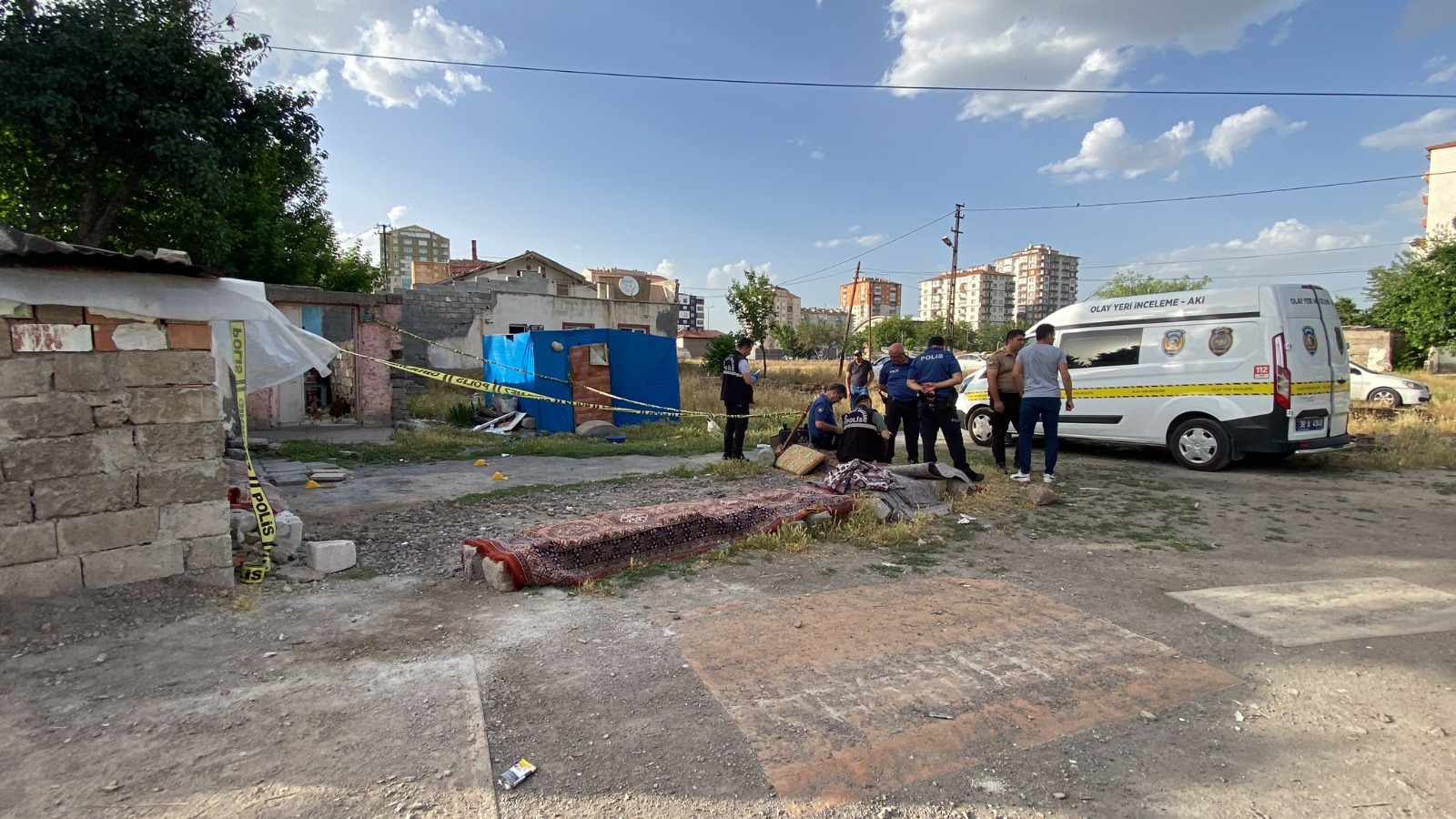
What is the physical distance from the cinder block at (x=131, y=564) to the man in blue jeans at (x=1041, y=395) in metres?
6.93


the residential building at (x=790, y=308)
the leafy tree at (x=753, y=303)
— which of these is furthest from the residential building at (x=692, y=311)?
the leafy tree at (x=753, y=303)

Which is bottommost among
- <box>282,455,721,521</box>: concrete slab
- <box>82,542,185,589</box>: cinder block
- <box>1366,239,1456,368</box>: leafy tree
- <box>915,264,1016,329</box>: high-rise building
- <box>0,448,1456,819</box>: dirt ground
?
→ <box>0,448,1456,819</box>: dirt ground

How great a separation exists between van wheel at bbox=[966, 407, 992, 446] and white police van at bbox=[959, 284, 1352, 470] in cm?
135

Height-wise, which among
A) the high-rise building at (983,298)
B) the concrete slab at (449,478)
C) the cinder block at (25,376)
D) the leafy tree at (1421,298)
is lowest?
the concrete slab at (449,478)

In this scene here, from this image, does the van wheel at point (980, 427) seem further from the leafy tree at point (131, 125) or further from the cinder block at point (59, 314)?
the leafy tree at point (131, 125)

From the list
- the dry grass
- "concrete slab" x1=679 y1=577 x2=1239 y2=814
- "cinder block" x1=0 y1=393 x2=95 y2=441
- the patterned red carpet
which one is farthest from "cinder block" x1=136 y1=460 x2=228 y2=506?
the dry grass

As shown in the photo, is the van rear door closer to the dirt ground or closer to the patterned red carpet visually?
the dirt ground

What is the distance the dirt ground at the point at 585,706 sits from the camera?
223 centimetres

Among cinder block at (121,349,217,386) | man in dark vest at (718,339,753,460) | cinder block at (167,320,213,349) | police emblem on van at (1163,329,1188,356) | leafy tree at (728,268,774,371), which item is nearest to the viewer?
cinder block at (121,349,217,386)

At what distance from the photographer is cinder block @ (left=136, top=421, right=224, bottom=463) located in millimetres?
3842

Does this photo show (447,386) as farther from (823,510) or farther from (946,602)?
(946,602)

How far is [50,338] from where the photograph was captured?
3582 mm

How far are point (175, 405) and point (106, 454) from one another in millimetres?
386

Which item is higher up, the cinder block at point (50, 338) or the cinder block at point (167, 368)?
the cinder block at point (50, 338)
